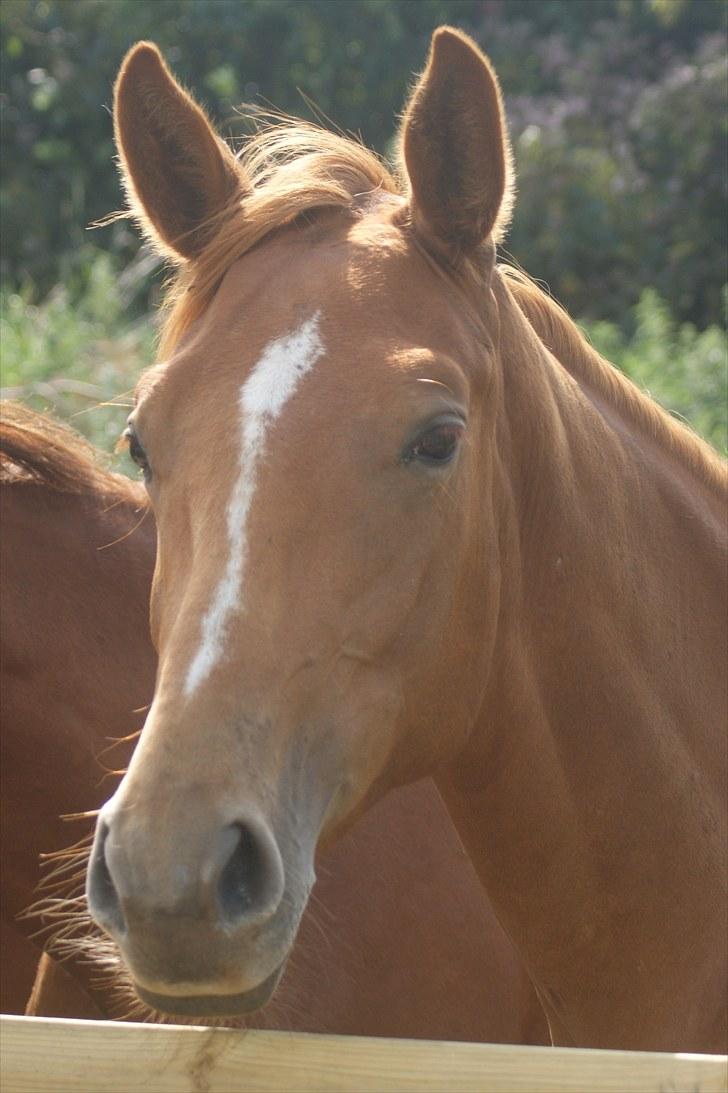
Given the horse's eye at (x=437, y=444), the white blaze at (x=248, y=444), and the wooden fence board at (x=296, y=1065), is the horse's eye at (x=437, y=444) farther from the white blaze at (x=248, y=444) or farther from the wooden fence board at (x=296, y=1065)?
the wooden fence board at (x=296, y=1065)

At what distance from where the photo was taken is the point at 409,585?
6.11 feet

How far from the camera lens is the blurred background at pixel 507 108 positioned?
10367mm

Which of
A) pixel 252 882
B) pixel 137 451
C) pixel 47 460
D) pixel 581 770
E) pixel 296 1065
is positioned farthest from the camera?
pixel 47 460

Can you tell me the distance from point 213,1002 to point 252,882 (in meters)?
0.18

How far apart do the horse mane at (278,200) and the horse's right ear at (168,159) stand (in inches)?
1.6

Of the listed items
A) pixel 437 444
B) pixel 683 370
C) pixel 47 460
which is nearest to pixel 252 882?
pixel 437 444

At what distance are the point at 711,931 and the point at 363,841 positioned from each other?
0.84 m

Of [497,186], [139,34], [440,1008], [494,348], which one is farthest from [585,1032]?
[139,34]

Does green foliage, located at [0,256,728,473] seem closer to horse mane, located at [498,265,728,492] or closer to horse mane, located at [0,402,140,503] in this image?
horse mane, located at [0,402,140,503]

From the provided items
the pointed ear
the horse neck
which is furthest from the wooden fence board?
the pointed ear

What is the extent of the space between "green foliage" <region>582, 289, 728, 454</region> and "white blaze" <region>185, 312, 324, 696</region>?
4.80m

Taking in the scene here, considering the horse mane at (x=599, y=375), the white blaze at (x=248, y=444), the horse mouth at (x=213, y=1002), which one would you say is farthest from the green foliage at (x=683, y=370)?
the horse mouth at (x=213, y=1002)

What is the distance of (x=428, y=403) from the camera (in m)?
1.83

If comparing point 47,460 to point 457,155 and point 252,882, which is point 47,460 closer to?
point 457,155
